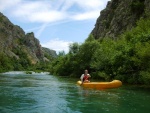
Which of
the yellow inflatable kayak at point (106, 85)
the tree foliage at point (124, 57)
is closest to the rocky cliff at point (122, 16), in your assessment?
the tree foliage at point (124, 57)

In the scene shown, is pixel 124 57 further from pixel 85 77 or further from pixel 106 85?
pixel 106 85

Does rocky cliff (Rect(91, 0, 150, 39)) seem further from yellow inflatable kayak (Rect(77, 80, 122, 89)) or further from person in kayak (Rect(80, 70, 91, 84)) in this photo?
yellow inflatable kayak (Rect(77, 80, 122, 89))

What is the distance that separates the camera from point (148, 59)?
28.8 metres

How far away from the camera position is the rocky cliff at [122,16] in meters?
65.3

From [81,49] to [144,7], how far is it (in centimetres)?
1727

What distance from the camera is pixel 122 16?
72750 millimetres

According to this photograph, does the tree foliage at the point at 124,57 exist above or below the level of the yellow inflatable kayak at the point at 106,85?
above

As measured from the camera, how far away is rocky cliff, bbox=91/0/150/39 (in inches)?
2571

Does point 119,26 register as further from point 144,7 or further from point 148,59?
point 148,59

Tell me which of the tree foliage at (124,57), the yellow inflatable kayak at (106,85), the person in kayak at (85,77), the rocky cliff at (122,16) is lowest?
the yellow inflatable kayak at (106,85)

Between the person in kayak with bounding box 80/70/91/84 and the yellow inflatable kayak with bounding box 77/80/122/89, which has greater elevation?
the person in kayak with bounding box 80/70/91/84

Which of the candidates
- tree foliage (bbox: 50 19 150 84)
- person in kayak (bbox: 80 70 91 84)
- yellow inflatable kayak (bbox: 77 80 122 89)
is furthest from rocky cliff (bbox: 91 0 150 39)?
yellow inflatable kayak (bbox: 77 80 122 89)

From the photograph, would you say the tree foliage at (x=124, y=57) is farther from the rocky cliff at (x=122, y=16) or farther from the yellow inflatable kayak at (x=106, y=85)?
the rocky cliff at (x=122, y=16)

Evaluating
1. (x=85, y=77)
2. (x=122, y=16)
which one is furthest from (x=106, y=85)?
(x=122, y=16)
